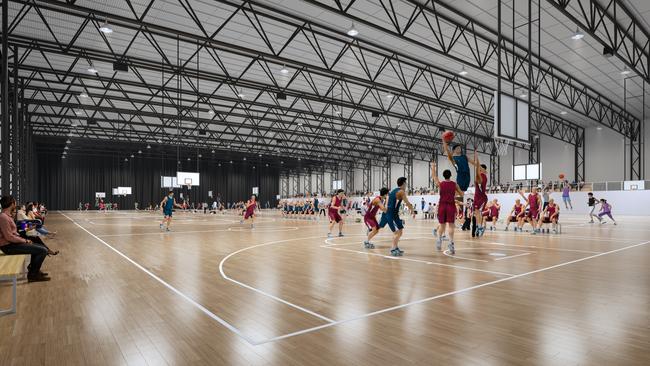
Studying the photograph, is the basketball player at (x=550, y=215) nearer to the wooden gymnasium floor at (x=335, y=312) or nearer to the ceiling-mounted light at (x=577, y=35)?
the ceiling-mounted light at (x=577, y=35)

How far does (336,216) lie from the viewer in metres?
12.9

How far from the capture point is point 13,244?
18.8 ft

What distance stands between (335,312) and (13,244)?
16.2ft

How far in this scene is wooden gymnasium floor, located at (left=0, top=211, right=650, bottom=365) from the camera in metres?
3.03

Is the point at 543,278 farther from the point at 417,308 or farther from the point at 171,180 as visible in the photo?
the point at 171,180

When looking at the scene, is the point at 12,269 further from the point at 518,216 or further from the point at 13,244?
the point at 518,216

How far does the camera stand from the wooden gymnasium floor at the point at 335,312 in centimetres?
303

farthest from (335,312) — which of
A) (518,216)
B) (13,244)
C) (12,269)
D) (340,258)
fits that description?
(518,216)

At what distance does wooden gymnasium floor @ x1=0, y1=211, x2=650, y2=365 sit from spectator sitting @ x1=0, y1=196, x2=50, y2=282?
0.33 meters

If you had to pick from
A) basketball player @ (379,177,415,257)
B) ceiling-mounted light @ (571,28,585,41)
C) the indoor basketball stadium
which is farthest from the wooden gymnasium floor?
ceiling-mounted light @ (571,28,585,41)

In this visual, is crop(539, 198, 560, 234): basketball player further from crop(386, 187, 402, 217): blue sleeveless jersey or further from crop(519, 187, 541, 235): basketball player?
crop(386, 187, 402, 217): blue sleeveless jersey

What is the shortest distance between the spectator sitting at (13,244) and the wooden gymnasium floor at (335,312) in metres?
0.33

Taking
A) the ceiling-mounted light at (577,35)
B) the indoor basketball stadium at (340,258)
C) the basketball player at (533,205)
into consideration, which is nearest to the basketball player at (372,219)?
the indoor basketball stadium at (340,258)

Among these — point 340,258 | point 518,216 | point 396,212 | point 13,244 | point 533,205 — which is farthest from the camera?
point 518,216
